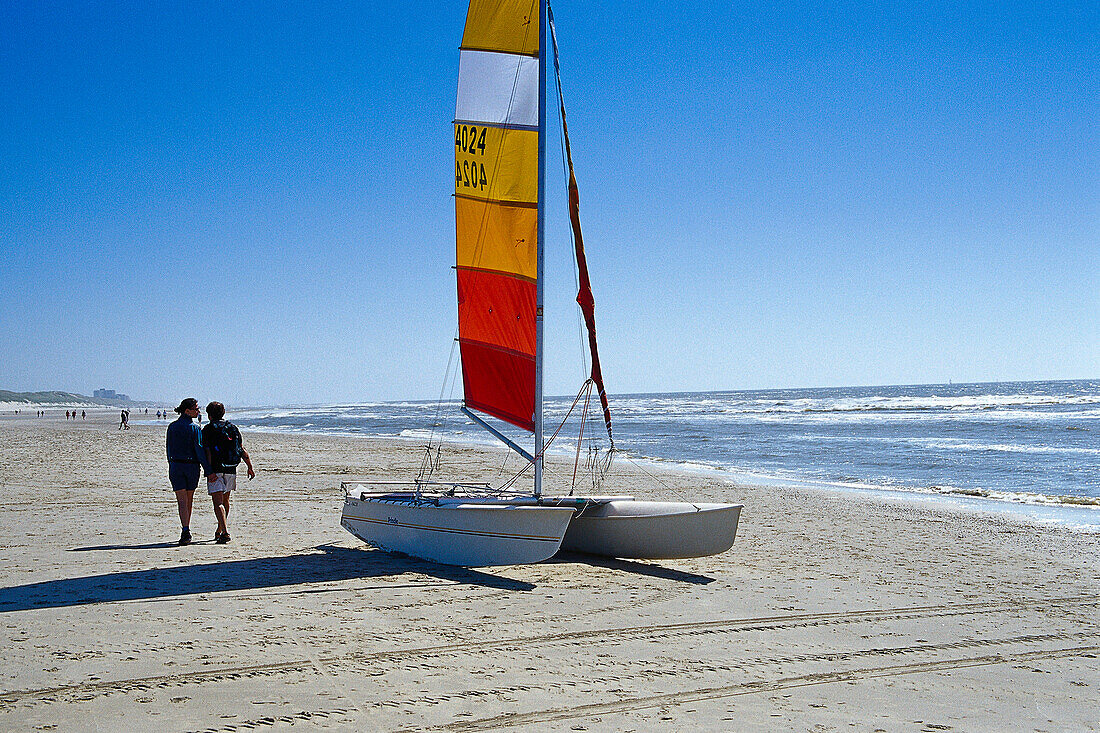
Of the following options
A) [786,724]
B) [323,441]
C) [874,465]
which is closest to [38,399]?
[323,441]

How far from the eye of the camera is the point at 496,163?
8.27m

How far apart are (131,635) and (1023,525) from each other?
10.5 m

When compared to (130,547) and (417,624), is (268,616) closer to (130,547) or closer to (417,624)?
(417,624)

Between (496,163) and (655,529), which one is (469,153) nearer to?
(496,163)

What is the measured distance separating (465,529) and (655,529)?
1.83 m

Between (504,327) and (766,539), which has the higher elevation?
(504,327)

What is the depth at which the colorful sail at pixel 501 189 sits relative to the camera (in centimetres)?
818

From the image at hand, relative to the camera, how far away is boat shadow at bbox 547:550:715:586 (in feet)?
23.5

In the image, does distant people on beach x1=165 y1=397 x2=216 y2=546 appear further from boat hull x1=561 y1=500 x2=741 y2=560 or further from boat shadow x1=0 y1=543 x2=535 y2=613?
boat hull x1=561 y1=500 x2=741 y2=560

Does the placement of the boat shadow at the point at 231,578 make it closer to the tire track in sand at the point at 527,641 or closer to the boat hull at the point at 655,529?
the boat hull at the point at 655,529

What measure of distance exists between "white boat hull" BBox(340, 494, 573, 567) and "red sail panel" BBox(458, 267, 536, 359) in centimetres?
171

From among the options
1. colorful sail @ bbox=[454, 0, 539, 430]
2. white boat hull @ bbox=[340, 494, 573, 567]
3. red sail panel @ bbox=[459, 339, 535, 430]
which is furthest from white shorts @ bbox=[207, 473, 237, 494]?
colorful sail @ bbox=[454, 0, 539, 430]

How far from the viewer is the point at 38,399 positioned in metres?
137

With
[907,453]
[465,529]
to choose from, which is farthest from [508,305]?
[907,453]
